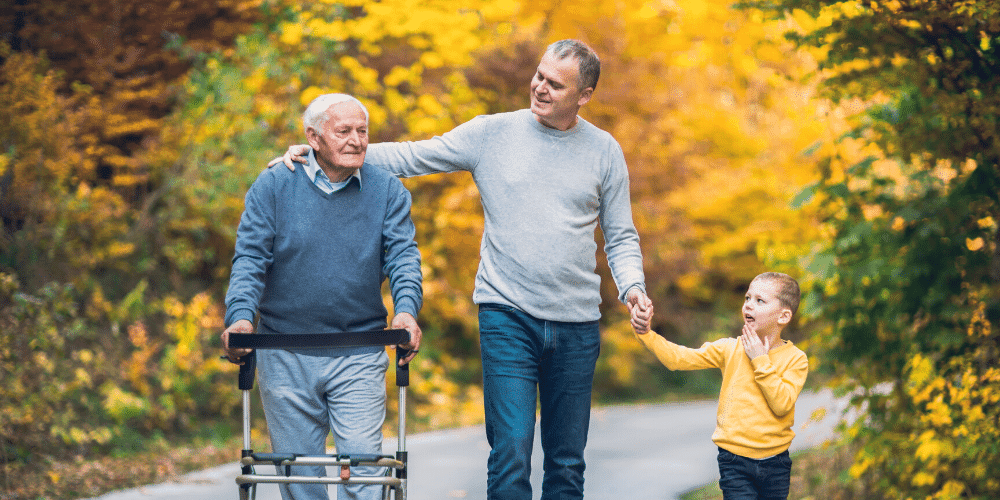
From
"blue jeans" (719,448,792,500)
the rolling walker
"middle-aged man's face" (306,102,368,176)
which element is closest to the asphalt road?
"blue jeans" (719,448,792,500)

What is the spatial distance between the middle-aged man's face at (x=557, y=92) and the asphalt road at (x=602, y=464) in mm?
3114

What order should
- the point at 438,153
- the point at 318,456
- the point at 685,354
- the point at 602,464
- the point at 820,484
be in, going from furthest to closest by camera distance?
the point at 602,464, the point at 820,484, the point at 438,153, the point at 685,354, the point at 318,456

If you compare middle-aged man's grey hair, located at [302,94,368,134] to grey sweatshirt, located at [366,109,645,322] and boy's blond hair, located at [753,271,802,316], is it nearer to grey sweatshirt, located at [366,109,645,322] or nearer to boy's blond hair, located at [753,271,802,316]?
grey sweatshirt, located at [366,109,645,322]

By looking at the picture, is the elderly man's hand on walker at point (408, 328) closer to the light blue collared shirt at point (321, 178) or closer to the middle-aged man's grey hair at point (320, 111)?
the light blue collared shirt at point (321, 178)

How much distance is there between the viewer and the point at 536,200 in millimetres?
3848

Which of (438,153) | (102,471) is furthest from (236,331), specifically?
(102,471)

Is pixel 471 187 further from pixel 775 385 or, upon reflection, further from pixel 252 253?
pixel 775 385

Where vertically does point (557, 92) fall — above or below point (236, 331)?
above

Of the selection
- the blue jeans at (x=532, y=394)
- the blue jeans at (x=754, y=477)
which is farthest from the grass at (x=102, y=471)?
the blue jeans at (x=754, y=477)

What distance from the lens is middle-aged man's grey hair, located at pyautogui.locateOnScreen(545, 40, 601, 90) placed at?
3.80 m

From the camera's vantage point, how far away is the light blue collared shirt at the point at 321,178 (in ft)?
12.1

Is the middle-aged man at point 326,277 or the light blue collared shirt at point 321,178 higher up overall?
the light blue collared shirt at point 321,178

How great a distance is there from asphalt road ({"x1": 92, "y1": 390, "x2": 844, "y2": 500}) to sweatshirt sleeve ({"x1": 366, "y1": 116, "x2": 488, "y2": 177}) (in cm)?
286

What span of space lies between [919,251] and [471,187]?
6.18 metres
